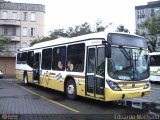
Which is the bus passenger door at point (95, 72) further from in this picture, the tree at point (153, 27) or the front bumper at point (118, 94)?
the tree at point (153, 27)

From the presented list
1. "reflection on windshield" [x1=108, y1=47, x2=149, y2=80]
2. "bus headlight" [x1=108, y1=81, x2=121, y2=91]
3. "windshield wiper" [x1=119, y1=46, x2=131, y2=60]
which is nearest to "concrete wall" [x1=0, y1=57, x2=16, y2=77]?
"reflection on windshield" [x1=108, y1=47, x2=149, y2=80]

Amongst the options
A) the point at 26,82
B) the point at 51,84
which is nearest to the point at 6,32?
the point at 26,82

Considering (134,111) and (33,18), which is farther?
(33,18)

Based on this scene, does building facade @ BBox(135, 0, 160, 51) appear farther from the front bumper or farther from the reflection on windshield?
the front bumper

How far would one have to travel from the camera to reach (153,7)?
9306 cm

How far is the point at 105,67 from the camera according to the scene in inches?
512

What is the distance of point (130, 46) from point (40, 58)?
350 inches

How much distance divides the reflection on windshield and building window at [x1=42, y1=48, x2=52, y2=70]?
666 centimetres

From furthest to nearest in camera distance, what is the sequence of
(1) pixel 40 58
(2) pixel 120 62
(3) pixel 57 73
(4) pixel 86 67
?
(1) pixel 40 58 → (3) pixel 57 73 → (4) pixel 86 67 → (2) pixel 120 62

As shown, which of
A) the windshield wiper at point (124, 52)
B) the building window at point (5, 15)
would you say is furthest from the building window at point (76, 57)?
the building window at point (5, 15)

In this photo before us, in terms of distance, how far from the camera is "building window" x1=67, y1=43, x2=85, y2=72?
1507 cm

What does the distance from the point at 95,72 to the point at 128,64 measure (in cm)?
146

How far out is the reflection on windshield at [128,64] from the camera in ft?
42.7

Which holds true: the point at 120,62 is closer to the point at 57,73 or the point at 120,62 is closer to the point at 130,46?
the point at 130,46
